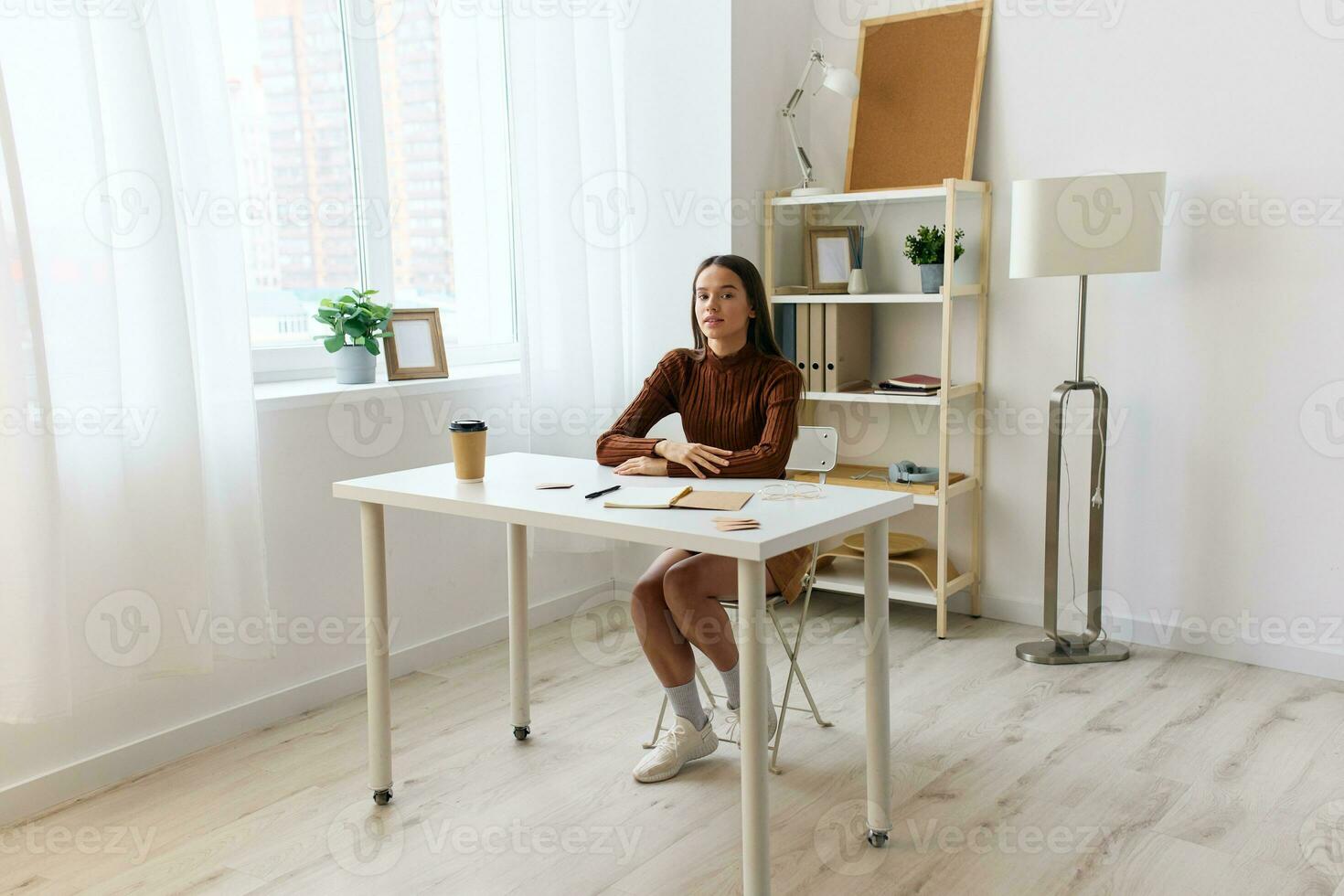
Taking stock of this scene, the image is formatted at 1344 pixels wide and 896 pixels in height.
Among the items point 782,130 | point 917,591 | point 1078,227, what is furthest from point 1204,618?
point 782,130

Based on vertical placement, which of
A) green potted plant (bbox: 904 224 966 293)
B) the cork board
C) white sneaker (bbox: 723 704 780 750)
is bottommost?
white sneaker (bbox: 723 704 780 750)

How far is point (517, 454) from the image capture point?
2.94m

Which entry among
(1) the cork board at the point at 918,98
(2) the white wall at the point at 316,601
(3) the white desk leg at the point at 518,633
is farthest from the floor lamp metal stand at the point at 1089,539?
(2) the white wall at the point at 316,601

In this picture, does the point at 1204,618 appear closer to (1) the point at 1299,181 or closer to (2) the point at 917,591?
(2) the point at 917,591

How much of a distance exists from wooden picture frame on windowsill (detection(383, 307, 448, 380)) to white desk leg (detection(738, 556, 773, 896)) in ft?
6.19

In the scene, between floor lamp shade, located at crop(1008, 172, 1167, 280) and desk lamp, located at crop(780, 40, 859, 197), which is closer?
floor lamp shade, located at crop(1008, 172, 1167, 280)

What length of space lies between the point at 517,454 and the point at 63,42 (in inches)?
55.0

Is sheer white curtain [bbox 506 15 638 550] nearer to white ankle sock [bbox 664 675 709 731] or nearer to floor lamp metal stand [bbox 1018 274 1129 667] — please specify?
white ankle sock [bbox 664 675 709 731]

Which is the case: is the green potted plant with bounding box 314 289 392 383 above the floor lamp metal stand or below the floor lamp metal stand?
above

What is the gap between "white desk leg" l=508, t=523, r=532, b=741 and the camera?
2914 millimetres

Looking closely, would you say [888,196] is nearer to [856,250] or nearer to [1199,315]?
[856,250]

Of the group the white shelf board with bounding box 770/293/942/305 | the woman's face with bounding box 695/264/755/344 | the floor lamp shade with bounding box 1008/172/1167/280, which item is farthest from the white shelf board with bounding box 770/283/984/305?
the woman's face with bounding box 695/264/755/344

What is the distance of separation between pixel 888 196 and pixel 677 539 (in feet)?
7.14

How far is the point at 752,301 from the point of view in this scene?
107 inches
